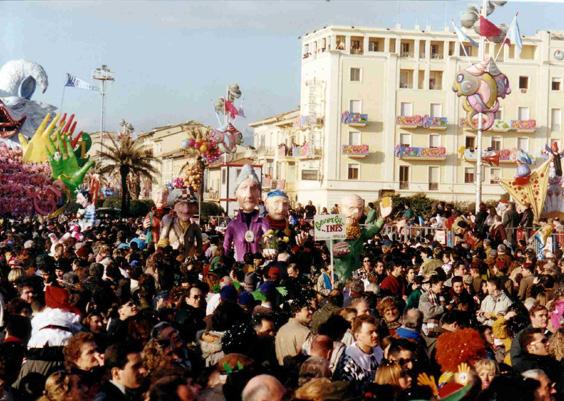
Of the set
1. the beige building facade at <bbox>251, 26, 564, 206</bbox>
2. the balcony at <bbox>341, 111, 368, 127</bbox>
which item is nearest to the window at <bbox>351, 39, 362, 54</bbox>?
the beige building facade at <bbox>251, 26, 564, 206</bbox>

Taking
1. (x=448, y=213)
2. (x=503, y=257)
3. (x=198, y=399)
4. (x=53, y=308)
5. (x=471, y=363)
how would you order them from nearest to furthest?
1. (x=198, y=399)
2. (x=471, y=363)
3. (x=53, y=308)
4. (x=503, y=257)
5. (x=448, y=213)

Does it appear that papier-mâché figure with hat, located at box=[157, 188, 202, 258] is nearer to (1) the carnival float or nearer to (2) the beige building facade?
(1) the carnival float

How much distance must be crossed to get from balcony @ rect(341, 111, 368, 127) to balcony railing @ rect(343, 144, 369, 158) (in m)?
1.29

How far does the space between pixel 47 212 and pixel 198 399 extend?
171ft

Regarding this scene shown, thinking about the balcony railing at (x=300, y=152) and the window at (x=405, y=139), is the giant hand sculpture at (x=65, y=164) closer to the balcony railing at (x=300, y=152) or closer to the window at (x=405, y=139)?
the balcony railing at (x=300, y=152)

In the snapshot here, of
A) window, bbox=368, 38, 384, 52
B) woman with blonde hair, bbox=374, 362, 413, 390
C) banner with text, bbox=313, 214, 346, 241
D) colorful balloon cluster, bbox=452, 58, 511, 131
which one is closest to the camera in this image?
woman with blonde hair, bbox=374, 362, 413, 390

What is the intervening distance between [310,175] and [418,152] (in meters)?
6.65

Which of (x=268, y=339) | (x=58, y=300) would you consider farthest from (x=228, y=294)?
(x=268, y=339)

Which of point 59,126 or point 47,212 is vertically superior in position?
point 59,126

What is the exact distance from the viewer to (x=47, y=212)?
5841cm

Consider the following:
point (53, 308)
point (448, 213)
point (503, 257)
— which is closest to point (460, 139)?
point (448, 213)

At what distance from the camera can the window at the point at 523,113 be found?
7719 centimetres

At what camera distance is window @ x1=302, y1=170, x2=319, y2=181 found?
7744 cm

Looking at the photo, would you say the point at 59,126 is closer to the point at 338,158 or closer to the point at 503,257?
the point at 338,158
